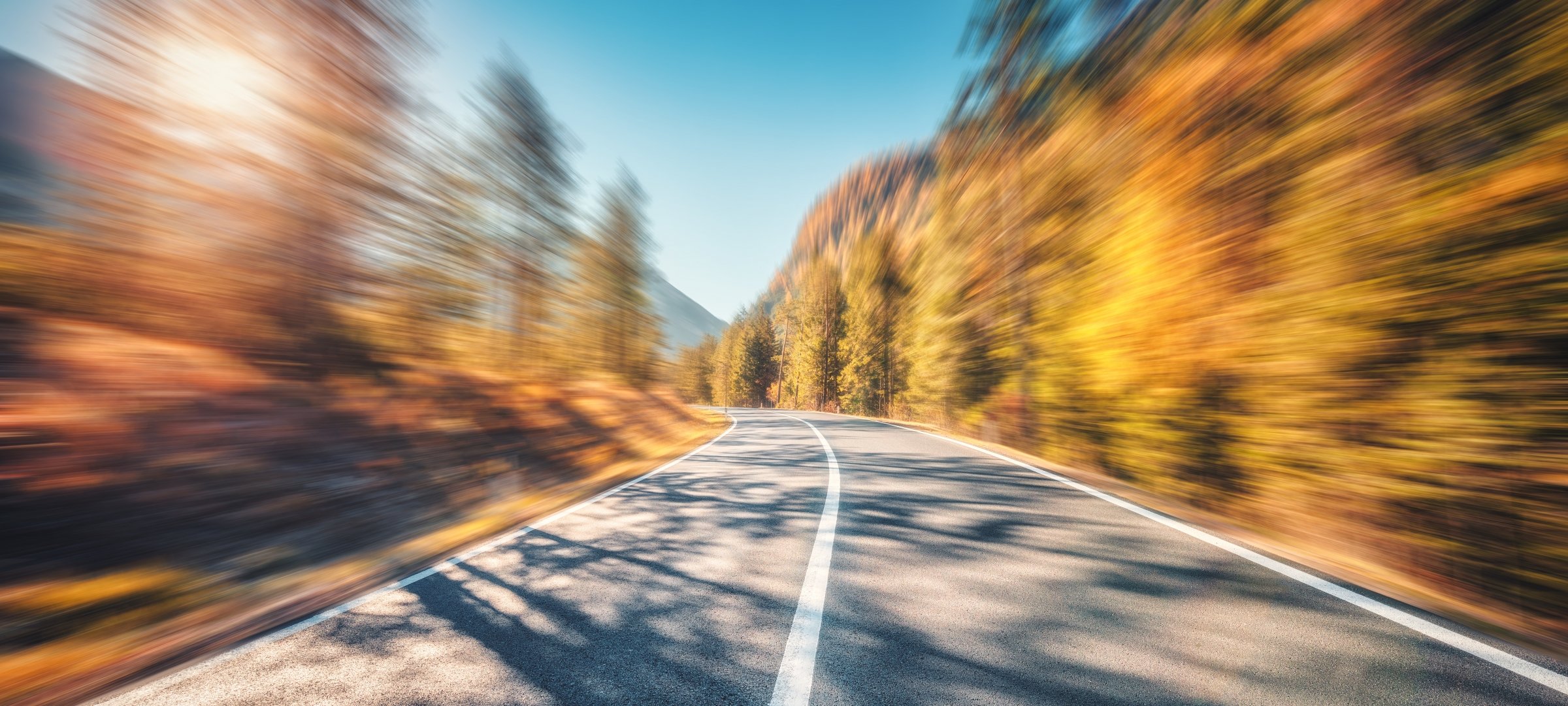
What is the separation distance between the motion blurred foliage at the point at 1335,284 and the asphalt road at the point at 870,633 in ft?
4.07

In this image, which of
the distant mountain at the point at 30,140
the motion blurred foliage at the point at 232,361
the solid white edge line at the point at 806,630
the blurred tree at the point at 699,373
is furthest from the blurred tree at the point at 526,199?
the blurred tree at the point at 699,373

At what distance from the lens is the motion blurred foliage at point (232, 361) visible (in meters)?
3.46

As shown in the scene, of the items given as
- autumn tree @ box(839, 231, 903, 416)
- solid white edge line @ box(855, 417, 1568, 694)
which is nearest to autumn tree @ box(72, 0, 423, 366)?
solid white edge line @ box(855, 417, 1568, 694)

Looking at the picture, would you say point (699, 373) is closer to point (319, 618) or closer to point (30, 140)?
point (30, 140)

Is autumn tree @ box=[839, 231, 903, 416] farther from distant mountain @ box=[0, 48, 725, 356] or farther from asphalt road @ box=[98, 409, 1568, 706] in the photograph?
distant mountain @ box=[0, 48, 725, 356]

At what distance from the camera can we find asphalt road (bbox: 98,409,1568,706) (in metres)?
1.92

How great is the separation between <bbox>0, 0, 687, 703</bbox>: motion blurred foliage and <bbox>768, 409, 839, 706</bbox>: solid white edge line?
310cm

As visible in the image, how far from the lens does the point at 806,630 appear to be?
2428 millimetres

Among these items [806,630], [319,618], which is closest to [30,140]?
[319,618]

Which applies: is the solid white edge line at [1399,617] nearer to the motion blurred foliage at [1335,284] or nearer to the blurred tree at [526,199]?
the motion blurred foliage at [1335,284]

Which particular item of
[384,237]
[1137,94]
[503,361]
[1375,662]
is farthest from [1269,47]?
[503,361]

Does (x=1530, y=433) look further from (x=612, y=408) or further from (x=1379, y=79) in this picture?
(x=612, y=408)

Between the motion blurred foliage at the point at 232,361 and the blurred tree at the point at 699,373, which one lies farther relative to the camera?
the blurred tree at the point at 699,373

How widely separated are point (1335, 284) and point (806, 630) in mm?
5593
